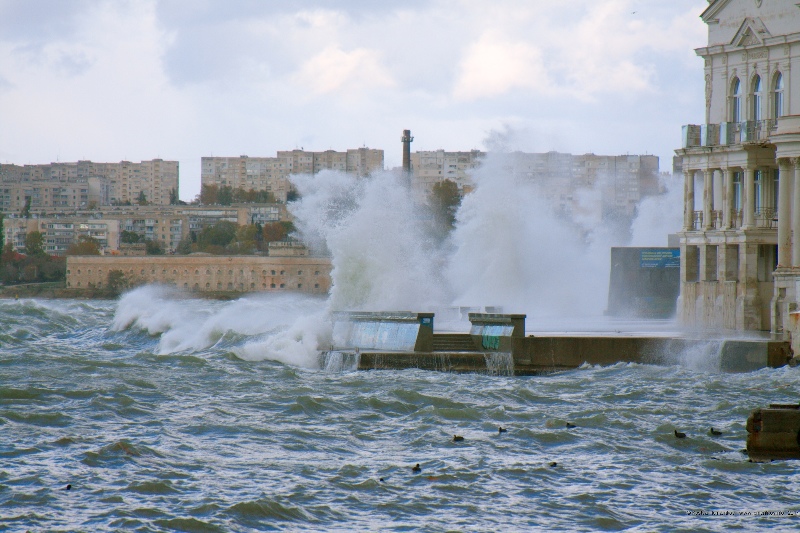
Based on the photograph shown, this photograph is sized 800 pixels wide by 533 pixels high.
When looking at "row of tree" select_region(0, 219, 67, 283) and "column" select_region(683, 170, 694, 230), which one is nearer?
"column" select_region(683, 170, 694, 230)

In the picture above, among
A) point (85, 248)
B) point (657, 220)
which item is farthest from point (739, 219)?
point (85, 248)

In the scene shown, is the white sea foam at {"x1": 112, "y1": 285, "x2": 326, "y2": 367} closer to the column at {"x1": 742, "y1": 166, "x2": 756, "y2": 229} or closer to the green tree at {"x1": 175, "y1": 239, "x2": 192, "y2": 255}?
the column at {"x1": 742, "y1": 166, "x2": 756, "y2": 229}

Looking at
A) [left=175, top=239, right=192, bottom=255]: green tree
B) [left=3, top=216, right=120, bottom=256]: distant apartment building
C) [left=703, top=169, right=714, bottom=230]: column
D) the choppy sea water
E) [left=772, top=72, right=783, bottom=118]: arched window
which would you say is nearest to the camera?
the choppy sea water

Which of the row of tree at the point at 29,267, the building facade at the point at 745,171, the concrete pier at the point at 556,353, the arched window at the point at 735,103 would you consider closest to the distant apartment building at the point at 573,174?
the building facade at the point at 745,171

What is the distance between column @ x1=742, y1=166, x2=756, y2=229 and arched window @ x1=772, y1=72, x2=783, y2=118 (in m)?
1.57

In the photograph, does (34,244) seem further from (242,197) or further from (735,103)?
(735,103)

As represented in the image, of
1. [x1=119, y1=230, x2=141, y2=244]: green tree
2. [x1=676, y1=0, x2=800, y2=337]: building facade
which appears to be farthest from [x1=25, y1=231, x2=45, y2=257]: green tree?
[x1=676, y1=0, x2=800, y2=337]: building facade

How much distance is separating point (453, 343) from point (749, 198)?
9675mm

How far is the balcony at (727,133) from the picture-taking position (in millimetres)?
32562

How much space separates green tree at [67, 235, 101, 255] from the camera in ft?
513

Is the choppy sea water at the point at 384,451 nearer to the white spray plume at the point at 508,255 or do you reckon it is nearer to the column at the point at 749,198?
the column at the point at 749,198

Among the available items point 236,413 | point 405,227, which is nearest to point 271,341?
point 236,413

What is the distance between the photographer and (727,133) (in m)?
33.8

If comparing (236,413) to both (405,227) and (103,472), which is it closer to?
(103,472)
